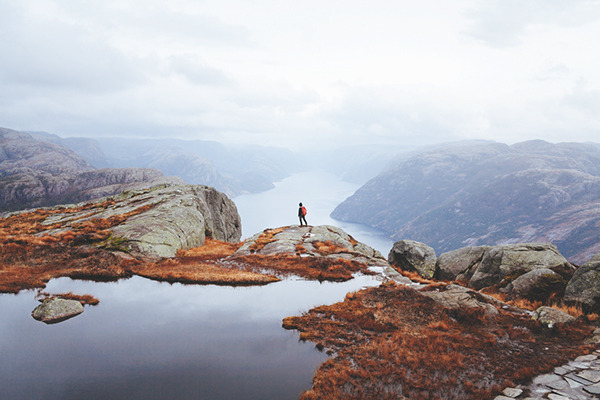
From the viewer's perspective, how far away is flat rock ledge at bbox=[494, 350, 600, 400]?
35.3 ft

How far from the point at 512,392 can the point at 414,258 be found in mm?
27503

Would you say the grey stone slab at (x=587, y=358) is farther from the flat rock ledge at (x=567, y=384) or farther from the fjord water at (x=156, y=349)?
the fjord water at (x=156, y=349)

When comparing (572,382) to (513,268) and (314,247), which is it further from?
(314,247)

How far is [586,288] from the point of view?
1794 cm

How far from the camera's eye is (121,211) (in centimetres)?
4303

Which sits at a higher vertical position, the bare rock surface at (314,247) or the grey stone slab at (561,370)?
the grey stone slab at (561,370)

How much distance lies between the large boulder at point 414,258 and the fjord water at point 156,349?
20856mm

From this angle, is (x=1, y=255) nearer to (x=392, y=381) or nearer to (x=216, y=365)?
(x=216, y=365)

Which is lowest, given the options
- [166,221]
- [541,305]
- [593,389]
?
[541,305]

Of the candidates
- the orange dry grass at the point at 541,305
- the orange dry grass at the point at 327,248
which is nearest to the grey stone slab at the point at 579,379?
the orange dry grass at the point at 541,305

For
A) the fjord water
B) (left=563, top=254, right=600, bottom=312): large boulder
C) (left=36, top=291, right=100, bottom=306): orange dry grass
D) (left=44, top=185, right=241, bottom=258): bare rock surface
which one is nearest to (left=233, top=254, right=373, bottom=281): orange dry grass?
the fjord water

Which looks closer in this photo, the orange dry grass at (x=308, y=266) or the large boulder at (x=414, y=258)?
the orange dry grass at (x=308, y=266)

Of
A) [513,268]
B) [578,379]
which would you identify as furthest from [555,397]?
[513,268]

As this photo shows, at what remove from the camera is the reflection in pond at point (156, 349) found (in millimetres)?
11750
